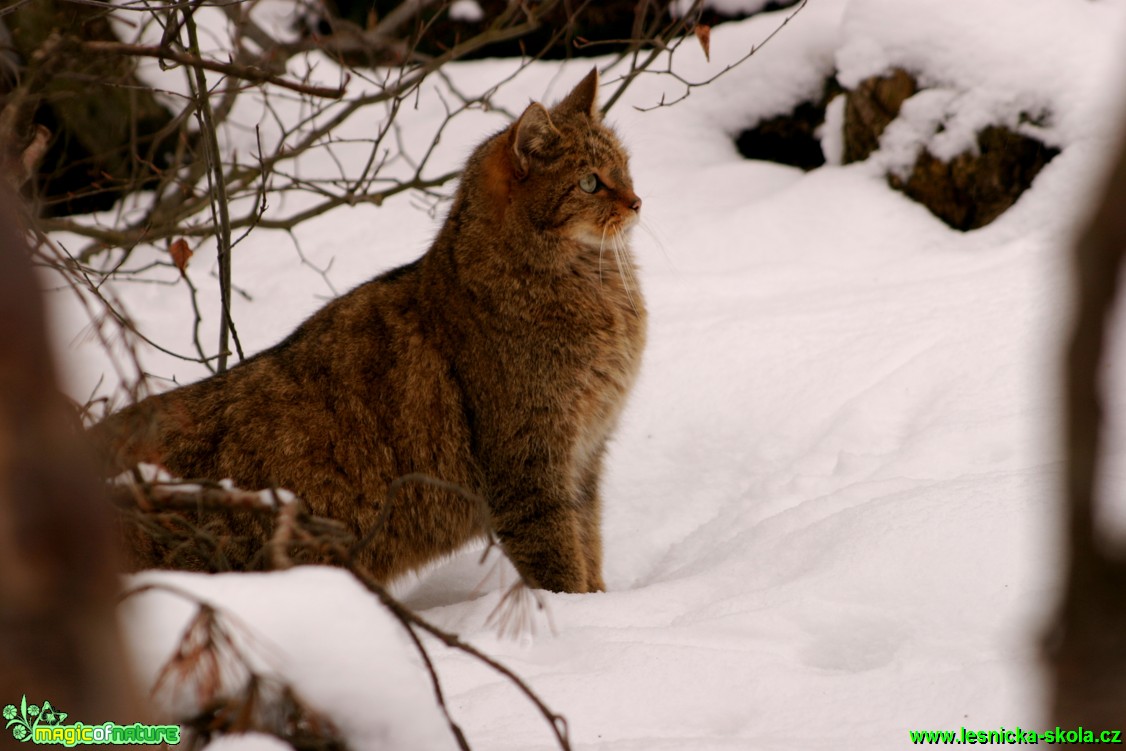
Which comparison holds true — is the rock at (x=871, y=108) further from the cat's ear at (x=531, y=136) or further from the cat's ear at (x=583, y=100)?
the cat's ear at (x=531, y=136)

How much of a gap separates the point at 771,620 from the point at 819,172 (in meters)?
3.82

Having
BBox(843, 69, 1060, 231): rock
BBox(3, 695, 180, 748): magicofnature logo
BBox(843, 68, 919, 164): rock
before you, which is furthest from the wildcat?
BBox(843, 68, 919, 164): rock

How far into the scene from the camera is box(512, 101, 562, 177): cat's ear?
331 centimetres

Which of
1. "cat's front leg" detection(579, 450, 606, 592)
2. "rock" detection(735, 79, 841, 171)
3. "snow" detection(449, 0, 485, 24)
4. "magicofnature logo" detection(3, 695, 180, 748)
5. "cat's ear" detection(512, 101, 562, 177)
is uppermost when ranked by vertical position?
"snow" detection(449, 0, 485, 24)

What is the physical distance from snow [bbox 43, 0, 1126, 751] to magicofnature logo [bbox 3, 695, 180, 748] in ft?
1.06

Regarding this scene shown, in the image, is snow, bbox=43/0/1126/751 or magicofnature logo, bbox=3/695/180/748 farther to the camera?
snow, bbox=43/0/1126/751

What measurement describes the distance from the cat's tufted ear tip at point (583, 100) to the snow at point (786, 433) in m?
1.26

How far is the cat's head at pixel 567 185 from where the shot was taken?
339cm

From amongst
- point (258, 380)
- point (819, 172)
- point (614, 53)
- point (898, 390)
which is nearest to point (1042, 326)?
point (898, 390)

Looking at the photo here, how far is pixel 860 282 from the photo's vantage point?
5.00 meters

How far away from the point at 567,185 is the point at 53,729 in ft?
8.41

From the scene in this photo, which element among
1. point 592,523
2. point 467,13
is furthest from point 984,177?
point 467,13

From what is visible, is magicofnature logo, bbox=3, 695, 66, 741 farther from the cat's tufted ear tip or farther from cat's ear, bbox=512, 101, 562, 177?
the cat's tufted ear tip

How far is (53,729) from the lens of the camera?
1059 mm
